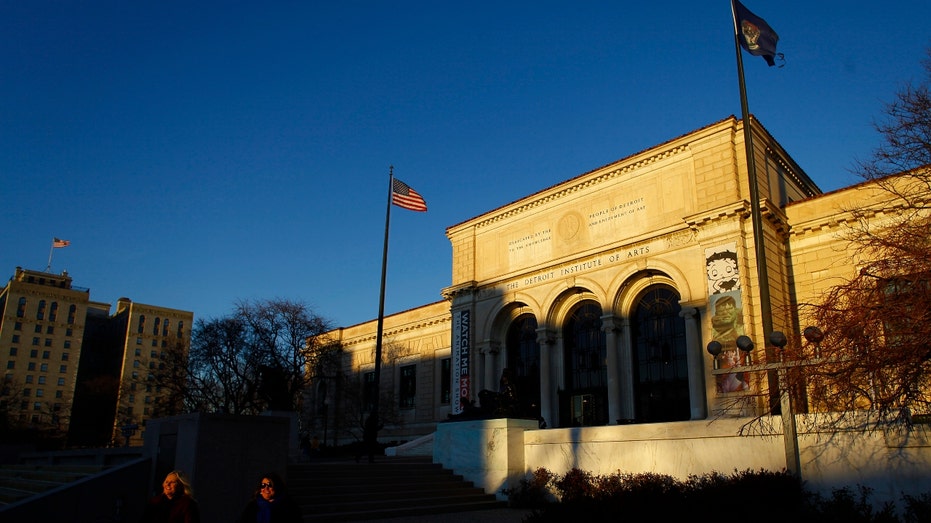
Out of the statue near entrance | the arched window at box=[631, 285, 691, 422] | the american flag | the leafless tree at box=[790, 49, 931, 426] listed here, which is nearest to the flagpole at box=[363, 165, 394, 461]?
the american flag

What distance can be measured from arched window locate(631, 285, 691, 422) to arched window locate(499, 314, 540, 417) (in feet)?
17.4

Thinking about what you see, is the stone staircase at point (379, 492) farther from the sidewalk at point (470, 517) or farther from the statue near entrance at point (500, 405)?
the statue near entrance at point (500, 405)

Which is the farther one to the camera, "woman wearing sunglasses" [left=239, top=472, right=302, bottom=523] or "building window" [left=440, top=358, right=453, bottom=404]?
"building window" [left=440, top=358, right=453, bottom=404]

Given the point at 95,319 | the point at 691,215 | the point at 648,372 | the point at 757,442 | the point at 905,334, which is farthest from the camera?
the point at 95,319

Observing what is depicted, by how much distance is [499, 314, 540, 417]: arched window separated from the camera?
31344 mm

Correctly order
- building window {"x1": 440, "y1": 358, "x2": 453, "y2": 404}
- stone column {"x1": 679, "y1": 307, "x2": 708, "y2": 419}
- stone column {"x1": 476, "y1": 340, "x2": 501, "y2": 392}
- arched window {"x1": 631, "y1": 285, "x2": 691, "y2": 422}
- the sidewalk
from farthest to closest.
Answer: building window {"x1": 440, "y1": 358, "x2": 453, "y2": 404} < stone column {"x1": 476, "y1": 340, "x2": 501, "y2": 392} < arched window {"x1": 631, "y1": 285, "x2": 691, "y2": 422} < stone column {"x1": 679, "y1": 307, "x2": 708, "y2": 419} < the sidewalk

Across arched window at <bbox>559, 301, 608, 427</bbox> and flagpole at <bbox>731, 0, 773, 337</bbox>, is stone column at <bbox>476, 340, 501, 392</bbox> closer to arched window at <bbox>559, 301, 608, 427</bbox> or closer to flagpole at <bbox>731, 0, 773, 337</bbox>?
arched window at <bbox>559, 301, 608, 427</bbox>

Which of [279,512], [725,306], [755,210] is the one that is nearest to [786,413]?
[755,210]

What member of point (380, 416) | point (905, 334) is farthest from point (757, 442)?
point (380, 416)

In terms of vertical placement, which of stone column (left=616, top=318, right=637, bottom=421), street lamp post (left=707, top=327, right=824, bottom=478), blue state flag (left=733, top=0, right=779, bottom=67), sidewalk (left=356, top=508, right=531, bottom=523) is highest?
blue state flag (left=733, top=0, right=779, bottom=67)

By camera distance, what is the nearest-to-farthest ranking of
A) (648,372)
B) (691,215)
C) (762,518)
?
(762,518) → (691,215) → (648,372)

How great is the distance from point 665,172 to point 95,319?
12857cm

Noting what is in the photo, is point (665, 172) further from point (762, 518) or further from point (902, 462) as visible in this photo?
point (762, 518)

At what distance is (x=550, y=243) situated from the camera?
102ft
